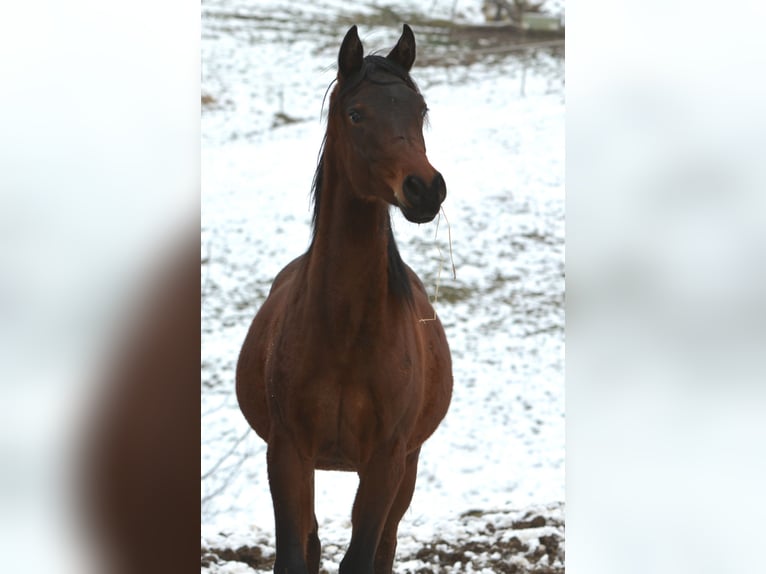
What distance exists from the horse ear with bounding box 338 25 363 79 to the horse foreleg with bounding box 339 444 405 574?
111cm

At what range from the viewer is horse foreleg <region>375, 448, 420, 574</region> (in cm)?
338

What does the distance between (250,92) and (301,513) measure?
2454 millimetres

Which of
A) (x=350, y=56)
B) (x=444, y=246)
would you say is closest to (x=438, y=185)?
(x=350, y=56)

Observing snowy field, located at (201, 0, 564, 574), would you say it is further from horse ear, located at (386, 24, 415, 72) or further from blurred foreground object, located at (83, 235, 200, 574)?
horse ear, located at (386, 24, 415, 72)

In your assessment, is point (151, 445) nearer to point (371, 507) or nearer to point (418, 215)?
point (371, 507)

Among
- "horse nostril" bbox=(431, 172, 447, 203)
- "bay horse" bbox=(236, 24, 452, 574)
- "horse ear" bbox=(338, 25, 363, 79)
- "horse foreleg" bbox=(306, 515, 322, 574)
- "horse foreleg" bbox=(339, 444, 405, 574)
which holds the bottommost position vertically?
"horse foreleg" bbox=(306, 515, 322, 574)

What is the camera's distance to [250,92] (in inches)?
191

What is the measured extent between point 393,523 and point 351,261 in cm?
100

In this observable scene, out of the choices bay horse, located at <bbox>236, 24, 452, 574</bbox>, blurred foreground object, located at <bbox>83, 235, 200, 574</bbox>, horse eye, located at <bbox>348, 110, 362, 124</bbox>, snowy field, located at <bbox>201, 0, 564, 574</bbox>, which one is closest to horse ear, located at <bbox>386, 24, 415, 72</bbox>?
bay horse, located at <bbox>236, 24, 452, 574</bbox>

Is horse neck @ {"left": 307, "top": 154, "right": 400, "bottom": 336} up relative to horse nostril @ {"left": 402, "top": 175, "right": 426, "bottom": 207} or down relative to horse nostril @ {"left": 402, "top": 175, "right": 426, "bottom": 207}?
down

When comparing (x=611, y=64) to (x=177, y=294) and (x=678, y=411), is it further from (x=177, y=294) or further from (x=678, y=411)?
(x=177, y=294)

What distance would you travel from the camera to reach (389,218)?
9.99ft

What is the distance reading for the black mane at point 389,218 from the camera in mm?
2932

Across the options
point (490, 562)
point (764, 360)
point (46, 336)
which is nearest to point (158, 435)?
point (46, 336)
